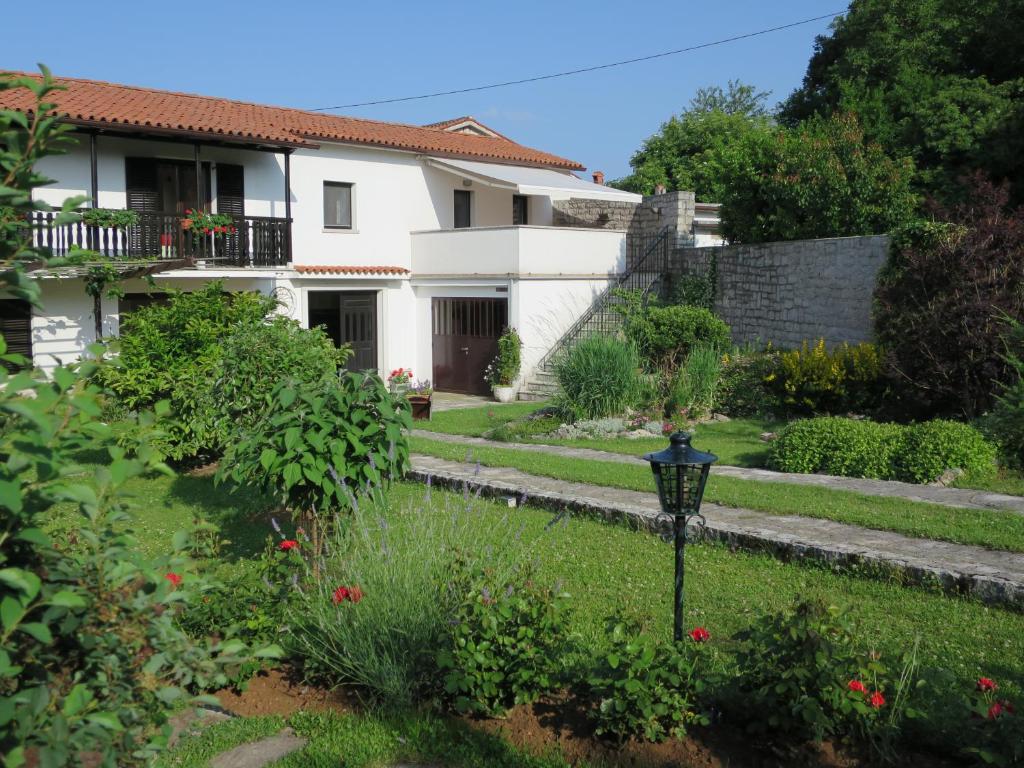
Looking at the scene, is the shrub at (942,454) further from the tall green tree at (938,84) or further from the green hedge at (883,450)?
the tall green tree at (938,84)

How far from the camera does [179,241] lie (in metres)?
18.7

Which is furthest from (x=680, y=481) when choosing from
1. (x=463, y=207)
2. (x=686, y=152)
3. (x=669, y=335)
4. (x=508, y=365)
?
(x=686, y=152)

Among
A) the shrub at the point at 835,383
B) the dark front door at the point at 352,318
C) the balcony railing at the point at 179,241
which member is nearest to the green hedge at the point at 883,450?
the shrub at the point at 835,383

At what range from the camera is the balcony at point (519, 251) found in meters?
21.1

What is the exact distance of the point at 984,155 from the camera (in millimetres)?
23047

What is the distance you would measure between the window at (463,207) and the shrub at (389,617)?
20215mm

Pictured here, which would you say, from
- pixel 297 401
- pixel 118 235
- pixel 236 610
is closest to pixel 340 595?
pixel 236 610

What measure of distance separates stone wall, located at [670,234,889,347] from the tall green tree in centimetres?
540

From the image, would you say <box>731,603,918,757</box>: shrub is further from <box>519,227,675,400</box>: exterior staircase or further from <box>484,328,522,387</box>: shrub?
<box>484,328,522,387</box>: shrub

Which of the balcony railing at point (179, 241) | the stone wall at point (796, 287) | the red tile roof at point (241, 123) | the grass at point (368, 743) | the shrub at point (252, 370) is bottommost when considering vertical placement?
the grass at point (368, 743)

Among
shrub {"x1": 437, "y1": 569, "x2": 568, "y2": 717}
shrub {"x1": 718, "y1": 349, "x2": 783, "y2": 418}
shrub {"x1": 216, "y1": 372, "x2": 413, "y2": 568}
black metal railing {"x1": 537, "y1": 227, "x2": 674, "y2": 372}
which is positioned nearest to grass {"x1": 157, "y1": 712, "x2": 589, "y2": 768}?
shrub {"x1": 437, "y1": 569, "x2": 568, "y2": 717}

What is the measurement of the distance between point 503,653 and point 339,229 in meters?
19.2

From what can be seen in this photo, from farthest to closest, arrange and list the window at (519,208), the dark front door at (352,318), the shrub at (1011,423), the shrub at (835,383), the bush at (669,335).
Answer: the window at (519,208), the dark front door at (352,318), the bush at (669,335), the shrub at (835,383), the shrub at (1011,423)

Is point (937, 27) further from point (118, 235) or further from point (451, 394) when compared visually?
point (118, 235)
